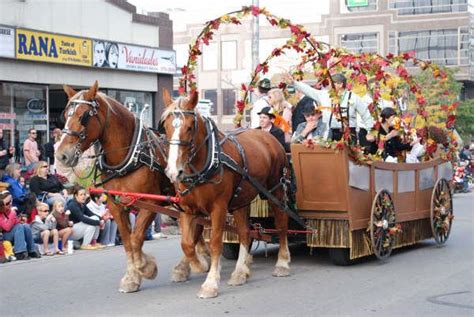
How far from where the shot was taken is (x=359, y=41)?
54094 mm

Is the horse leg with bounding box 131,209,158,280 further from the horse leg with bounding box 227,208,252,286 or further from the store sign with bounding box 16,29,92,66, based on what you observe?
the store sign with bounding box 16,29,92,66

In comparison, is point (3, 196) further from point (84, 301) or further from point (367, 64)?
point (367, 64)

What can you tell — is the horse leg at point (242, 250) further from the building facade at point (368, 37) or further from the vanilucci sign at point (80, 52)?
the building facade at point (368, 37)

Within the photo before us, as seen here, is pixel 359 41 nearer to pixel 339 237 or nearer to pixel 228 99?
pixel 228 99

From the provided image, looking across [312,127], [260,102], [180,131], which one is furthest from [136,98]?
[180,131]

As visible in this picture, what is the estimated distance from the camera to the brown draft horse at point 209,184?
7777 mm

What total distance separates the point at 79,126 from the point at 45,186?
560cm

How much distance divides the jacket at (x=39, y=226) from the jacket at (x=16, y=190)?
462 millimetres

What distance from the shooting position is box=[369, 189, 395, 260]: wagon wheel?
987 cm

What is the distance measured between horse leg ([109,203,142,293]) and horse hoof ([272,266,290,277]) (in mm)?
1762

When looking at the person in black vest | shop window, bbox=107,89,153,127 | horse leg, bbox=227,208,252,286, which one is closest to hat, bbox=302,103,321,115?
the person in black vest

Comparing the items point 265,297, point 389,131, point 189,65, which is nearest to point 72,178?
point 189,65

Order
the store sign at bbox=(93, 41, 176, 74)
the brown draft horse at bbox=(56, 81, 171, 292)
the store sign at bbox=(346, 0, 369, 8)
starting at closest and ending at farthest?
the brown draft horse at bbox=(56, 81, 171, 292) → the store sign at bbox=(93, 41, 176, 74) → the store sign at bbox=(346, 0, 369, 8)

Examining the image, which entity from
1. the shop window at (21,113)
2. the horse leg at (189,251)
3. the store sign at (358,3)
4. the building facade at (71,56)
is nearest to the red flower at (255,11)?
the horse leg at (189,251)
